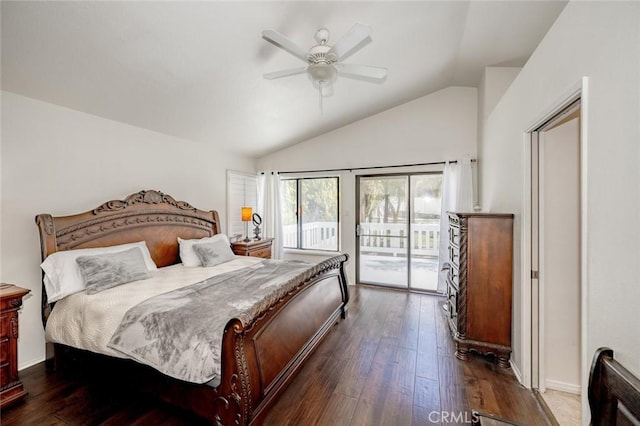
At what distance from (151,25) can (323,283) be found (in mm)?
2644

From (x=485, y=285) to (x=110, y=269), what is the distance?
347 cm

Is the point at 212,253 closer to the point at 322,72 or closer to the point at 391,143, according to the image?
the point at 322,72

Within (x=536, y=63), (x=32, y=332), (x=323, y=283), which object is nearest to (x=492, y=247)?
(x=536, y=63)

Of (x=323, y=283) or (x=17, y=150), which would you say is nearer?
(x=17, y=150)

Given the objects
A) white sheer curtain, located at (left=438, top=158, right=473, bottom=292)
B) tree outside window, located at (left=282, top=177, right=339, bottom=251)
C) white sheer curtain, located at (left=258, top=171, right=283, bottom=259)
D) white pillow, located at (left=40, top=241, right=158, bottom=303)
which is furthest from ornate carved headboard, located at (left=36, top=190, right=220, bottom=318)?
white sheer curtain, located at (left=438, top=158, right=473, bottom=292)

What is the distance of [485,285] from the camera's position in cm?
244

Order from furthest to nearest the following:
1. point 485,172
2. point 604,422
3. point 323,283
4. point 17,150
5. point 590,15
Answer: point 485,172, point 323,283, point 17,150, point 590,15, point 604,422

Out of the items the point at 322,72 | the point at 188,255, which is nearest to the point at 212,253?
the point at 188,255

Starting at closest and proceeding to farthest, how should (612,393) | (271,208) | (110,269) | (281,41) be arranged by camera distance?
(612,393) → (281,41) → (110,269) → (271,208)

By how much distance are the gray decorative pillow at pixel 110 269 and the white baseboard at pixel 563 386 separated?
3643 millimetres

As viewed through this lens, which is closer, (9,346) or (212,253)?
(9,346)

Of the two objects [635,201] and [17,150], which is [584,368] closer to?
[635,201]

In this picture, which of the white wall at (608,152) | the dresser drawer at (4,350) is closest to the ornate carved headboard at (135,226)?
the dresser drawer at (4,350)

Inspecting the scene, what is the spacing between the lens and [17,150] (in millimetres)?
2293
